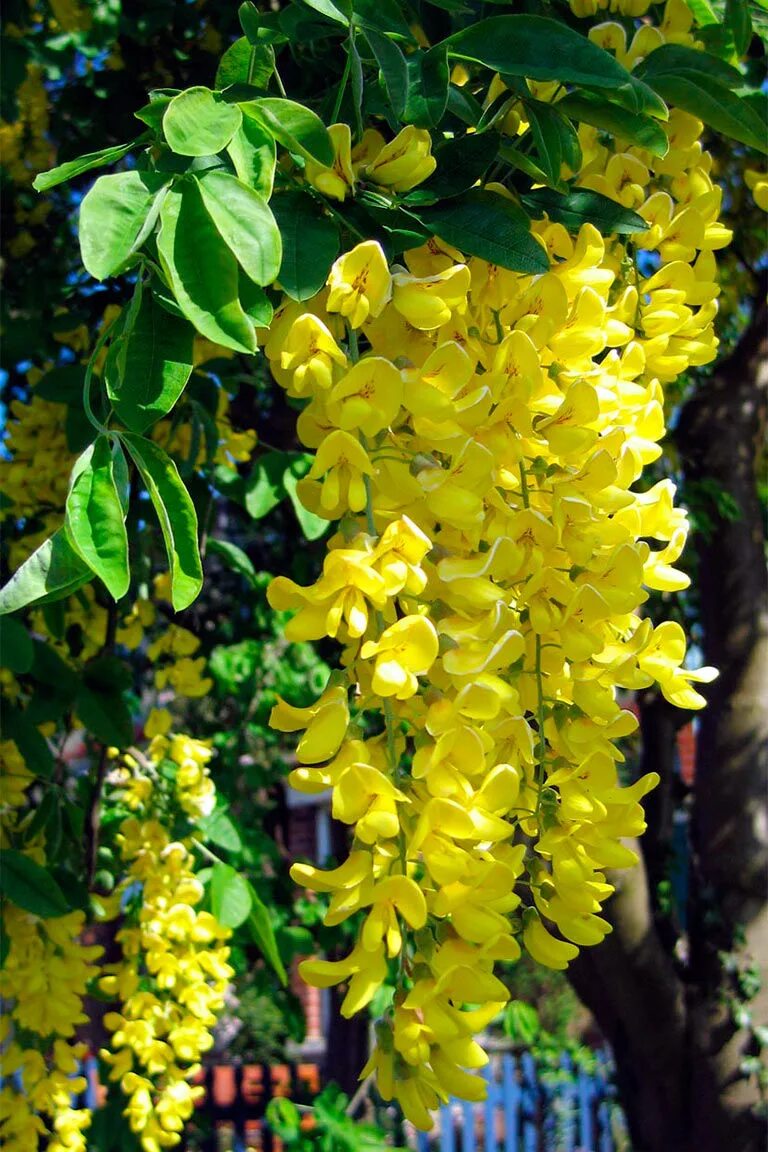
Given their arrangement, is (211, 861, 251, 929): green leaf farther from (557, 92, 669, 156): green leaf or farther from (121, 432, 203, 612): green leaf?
(557, 92, 669, 156): green leaf

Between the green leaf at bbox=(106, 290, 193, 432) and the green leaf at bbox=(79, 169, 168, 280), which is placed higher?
the green leaf at bbox=(79, 169, 168, 280)

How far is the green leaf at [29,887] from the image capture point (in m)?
1.43

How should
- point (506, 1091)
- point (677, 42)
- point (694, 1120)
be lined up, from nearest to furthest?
point (677, 42)
point (694, 1120)
point (506, 1091)

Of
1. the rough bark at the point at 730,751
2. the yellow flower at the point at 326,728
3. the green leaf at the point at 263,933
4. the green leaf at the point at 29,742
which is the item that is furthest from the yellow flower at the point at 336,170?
the rough bark at the point at 730,751

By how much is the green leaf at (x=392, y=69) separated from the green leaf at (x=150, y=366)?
211mm

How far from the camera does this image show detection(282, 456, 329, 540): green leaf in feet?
5.82

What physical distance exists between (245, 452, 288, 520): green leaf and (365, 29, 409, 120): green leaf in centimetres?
111

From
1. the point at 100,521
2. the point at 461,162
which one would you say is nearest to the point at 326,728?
the point at 100,521

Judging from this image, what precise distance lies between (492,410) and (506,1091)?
4.19m

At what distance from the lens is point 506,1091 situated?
4438mm

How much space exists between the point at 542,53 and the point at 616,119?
5.0 inches

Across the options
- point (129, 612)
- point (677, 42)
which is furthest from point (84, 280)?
point (677, 42)

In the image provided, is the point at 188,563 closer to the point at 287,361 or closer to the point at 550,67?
the point at 287,361

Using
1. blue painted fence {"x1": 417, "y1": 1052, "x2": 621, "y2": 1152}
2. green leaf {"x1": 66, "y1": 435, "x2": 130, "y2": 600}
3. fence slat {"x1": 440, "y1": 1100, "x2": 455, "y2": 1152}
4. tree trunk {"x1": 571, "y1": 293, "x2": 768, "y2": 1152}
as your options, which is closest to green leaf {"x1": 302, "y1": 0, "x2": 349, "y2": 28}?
green leaf {"x1": 66, "y1": 435, "x2": 130, "y2": 600}
